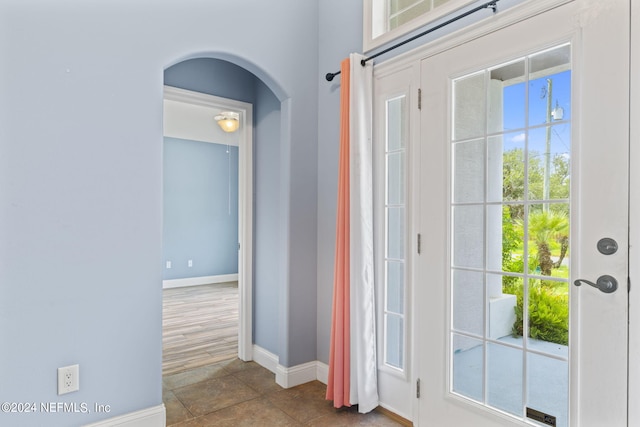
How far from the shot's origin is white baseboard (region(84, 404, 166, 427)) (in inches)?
80.5

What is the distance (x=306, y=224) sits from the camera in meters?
2.90

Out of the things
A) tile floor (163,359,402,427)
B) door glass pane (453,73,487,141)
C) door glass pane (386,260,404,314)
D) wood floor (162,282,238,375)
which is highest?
door glass pane (453,73,487,141)

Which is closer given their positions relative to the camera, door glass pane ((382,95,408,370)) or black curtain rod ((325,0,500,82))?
black curtain rod ((325,0,500,82))

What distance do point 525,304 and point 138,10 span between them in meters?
2.52

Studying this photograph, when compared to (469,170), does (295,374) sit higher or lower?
lower

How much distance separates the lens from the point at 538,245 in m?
1.73

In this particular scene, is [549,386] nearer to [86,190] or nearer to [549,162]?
[549,162]

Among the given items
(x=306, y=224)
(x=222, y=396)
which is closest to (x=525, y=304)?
(x=306, y=224)

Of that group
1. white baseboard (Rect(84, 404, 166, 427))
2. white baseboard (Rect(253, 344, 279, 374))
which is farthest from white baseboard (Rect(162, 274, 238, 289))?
white baseboard (Rect(84, 404, 166, 427))

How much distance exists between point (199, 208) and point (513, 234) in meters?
6.18

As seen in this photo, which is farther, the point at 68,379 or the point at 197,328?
the point at 197,328

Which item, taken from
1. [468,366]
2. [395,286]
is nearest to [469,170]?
[395,286]

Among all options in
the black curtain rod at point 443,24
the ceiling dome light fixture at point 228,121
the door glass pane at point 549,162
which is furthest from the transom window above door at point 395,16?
the ceiling dome light fixture at point 228,121

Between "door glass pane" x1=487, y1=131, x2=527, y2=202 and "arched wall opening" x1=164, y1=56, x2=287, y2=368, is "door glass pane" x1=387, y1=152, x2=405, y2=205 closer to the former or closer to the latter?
"door glass pane" x1=487, y1=131, x2=527, y2=202
